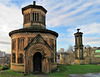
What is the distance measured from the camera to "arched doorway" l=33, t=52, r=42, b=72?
52.9 feet

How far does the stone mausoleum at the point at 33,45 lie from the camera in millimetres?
14801

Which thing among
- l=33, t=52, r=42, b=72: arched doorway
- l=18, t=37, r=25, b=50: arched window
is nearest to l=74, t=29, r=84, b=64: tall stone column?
l=33, t=52, r=42, b=72: arched doorway

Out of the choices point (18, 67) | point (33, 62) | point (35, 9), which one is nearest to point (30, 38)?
point (33, 62)

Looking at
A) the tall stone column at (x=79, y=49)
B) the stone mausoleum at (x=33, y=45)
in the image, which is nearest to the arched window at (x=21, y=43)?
the stone mausoleum at (x=33, y=45)

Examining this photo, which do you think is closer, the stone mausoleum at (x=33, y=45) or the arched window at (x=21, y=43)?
the stone mausoleum at (x=33, y=45)

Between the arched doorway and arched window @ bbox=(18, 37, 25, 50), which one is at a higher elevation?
arched window @ bbox=(18, 37, 25, 50)

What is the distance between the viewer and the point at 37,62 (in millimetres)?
16359

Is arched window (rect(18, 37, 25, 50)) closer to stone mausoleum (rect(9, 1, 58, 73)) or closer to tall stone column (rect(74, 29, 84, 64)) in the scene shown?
stone mausoleum (rect(9, 1, 58, 73))

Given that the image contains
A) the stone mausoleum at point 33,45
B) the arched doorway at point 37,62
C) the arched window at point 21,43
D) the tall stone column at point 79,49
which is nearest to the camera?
the stone mausoleum at point 33,45

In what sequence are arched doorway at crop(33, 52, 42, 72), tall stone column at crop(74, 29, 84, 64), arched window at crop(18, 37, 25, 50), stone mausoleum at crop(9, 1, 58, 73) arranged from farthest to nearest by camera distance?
tall stone column at crop(74, 29, 84, 64), arched window at crop(18, 37, 25, 50), arched doorway at crop(33, 52, 42, 72), stone mausoleum at crop(9, 1, 58, 73)

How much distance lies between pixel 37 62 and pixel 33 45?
3.44m

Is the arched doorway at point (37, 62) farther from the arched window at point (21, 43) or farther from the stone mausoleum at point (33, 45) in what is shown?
the arched window at point (21, 43)

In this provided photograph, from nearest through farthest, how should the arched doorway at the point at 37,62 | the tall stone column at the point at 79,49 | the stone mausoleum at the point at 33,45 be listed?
the stone mausoleum at the point at 33,45
the arched doorway at the point at 37,62
the tall stone column at the point at 79,49

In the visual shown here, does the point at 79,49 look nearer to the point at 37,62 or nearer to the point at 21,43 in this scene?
the point at 37,62
